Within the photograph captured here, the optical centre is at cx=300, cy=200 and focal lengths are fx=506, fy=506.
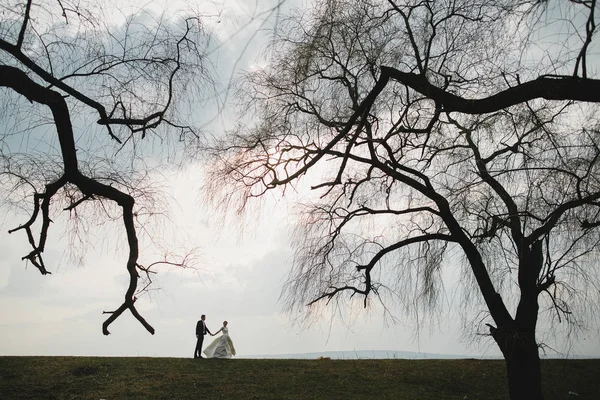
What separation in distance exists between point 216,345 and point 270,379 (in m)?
3.41

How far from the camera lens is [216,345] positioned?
14828 millimetres

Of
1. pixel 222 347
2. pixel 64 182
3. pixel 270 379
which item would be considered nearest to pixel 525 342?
pixel 270 379

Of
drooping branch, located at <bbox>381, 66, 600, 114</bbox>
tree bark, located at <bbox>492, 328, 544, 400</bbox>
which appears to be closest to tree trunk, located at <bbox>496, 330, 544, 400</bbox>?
tree bark, located at <bbox>492, 328, 544, 400</bbox>

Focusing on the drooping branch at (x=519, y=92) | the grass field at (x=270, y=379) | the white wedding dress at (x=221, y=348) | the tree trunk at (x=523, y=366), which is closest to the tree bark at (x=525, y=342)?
the tree trunk at (x=523, y=366)

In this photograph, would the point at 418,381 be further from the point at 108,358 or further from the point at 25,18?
the point at 25,18

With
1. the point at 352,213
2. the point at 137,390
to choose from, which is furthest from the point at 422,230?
the point at 137,390

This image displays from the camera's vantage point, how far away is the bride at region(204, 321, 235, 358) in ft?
48.3

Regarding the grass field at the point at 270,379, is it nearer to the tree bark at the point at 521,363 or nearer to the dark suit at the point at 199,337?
the dark suit at the point at 199,337

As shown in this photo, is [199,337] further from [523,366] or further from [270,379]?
[523,366]

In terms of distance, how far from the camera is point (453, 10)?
586cm

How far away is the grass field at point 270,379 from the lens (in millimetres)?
10672

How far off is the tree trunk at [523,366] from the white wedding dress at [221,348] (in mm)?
8841

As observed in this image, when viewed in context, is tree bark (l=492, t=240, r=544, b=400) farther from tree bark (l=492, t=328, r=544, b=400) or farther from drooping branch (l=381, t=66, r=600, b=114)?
drooping branch (l=381, t=66, r=600, b=114)

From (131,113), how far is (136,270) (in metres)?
1.57
